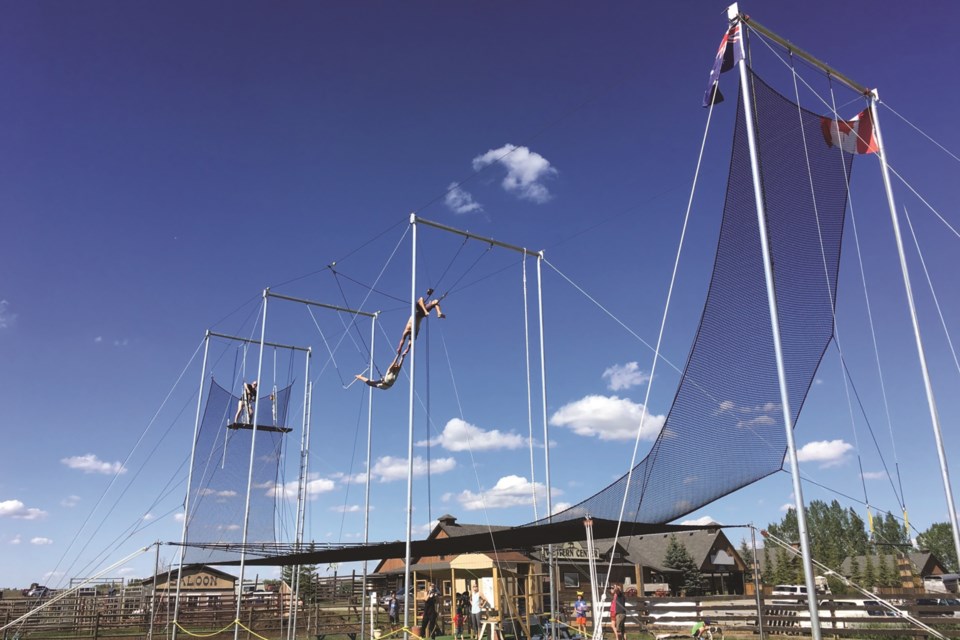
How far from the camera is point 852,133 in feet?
27.7

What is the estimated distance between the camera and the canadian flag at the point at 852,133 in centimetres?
814

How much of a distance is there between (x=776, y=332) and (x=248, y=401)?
16.2 meters

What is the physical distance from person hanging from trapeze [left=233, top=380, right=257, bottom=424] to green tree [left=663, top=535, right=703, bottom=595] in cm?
2073

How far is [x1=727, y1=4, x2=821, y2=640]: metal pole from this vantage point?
5797 millimetres

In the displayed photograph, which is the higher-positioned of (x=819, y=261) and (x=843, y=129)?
(x=843, y=129)

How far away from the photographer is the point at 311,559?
13.2 meters

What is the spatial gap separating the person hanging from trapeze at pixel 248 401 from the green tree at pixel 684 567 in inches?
816

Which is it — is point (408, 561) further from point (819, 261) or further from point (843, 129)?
point (843, 129)

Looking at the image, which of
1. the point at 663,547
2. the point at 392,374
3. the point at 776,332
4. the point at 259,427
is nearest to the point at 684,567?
the point at 663,547

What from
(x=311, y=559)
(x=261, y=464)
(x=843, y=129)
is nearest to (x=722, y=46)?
(x=843, y=129)

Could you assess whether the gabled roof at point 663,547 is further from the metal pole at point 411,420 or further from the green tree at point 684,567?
the metal pole at point 411,420

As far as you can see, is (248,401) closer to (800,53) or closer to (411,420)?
(411,420)

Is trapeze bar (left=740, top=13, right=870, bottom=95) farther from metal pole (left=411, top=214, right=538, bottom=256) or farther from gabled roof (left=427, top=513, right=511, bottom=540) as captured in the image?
gabled roof (left=427, top=513, right=511, bottom=540)

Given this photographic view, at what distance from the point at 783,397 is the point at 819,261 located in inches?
85.2
